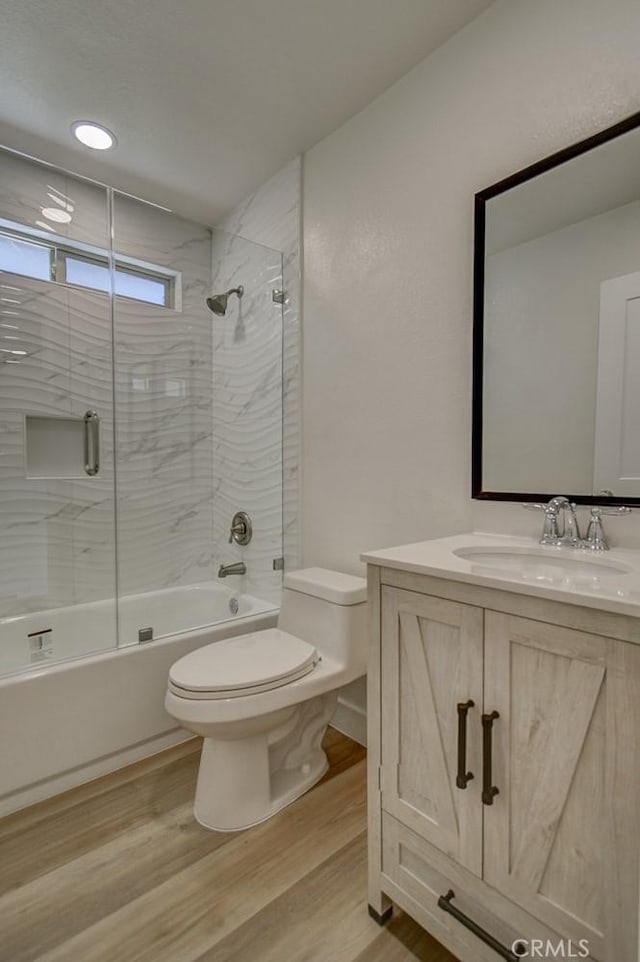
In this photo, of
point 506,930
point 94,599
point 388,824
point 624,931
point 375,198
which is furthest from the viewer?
point 94,599

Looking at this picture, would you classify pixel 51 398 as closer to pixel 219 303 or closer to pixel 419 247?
pixel 219 303

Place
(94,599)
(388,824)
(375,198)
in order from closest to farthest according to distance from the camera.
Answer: (388,824)
(375,198)
(94,599)

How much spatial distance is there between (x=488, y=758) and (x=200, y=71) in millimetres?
2252

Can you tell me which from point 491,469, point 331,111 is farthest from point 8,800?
point 331,111

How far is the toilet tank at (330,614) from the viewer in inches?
62.3

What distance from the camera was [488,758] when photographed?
2.78 feet

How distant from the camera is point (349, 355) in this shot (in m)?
1.86

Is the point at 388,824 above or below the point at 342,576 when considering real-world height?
below

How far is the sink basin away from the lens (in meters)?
1.01

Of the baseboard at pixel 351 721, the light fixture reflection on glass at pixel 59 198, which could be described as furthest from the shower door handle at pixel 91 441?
the baseboard at pixel 351 721

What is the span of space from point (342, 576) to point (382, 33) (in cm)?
186

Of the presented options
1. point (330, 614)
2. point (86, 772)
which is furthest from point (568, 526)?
point (86, 772)

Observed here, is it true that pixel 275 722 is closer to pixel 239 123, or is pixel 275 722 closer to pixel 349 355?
pixel 349 355

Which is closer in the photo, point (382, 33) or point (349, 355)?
point (382, 33)
